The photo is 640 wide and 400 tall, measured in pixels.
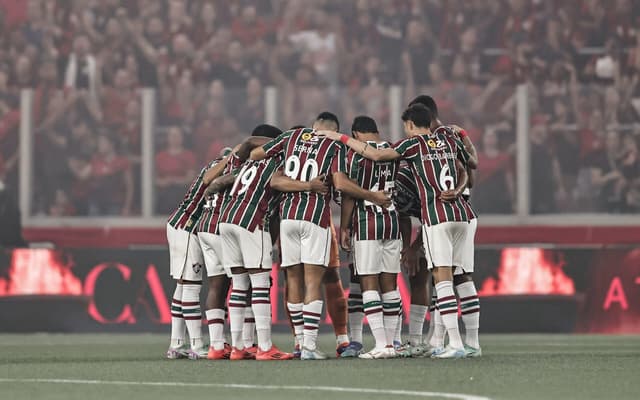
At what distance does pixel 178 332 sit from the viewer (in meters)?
9.06

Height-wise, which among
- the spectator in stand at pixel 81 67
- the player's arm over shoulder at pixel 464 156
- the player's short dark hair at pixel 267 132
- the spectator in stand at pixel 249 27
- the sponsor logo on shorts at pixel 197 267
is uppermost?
the spectator in stand at pixel 249 27

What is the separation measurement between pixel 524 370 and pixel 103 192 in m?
7.89

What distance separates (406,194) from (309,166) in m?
0.78

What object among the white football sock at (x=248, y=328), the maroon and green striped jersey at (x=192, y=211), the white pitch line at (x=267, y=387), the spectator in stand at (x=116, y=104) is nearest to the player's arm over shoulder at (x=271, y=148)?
the maroon and green striped jersey at (x=192, y=211)

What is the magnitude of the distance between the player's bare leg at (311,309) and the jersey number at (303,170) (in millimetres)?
551

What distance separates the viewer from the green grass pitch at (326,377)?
241 inches

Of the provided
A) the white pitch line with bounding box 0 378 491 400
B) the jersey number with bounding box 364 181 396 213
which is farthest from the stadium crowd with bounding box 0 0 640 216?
the white pitch line with bounding box 0 378 491 400

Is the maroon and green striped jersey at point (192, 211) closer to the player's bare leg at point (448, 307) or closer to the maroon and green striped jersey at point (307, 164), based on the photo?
the maroon and green striped jersey at point (307, 164)

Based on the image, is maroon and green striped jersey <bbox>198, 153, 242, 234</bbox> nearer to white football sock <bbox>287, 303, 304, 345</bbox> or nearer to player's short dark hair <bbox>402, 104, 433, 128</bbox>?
white football sock <bbox>287, 303, 304, 345</bbox>

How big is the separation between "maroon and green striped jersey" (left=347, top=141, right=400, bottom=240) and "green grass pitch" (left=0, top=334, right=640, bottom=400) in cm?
84

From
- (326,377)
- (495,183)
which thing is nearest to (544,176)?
(495,183)

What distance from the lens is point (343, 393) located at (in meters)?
6.09

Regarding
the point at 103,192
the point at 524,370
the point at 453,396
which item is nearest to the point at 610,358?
the point at 524,370

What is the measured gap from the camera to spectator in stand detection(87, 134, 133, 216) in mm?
14188
